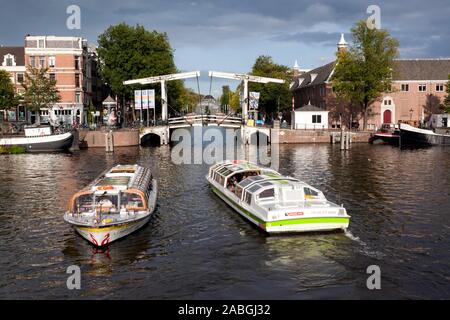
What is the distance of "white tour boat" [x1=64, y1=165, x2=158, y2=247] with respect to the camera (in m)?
22.1

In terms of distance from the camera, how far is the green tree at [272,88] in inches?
4439

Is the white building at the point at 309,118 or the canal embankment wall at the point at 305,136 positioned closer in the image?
Result: the canal embankment wall at the point at 305,136

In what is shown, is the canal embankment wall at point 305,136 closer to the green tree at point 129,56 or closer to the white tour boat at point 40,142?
the green tree at point 129,56

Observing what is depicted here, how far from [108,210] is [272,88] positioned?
302ft

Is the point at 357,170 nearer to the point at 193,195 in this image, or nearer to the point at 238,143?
the point at 193,195

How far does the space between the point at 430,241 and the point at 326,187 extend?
1462cm

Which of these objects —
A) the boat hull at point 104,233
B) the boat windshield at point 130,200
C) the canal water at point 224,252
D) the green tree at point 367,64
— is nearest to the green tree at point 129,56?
the green tree at point 367,64

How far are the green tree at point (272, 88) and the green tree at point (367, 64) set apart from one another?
2175 cm

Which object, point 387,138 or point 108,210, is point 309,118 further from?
point 108,210

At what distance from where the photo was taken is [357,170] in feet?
155

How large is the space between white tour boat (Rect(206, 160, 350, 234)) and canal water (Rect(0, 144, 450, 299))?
0.53m

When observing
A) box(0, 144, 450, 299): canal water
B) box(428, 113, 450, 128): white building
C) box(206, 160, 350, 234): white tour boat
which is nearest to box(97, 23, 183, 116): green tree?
box(428, 113, 450, 128): white building

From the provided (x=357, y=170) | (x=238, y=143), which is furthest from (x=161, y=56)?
(x=357, y=170)
